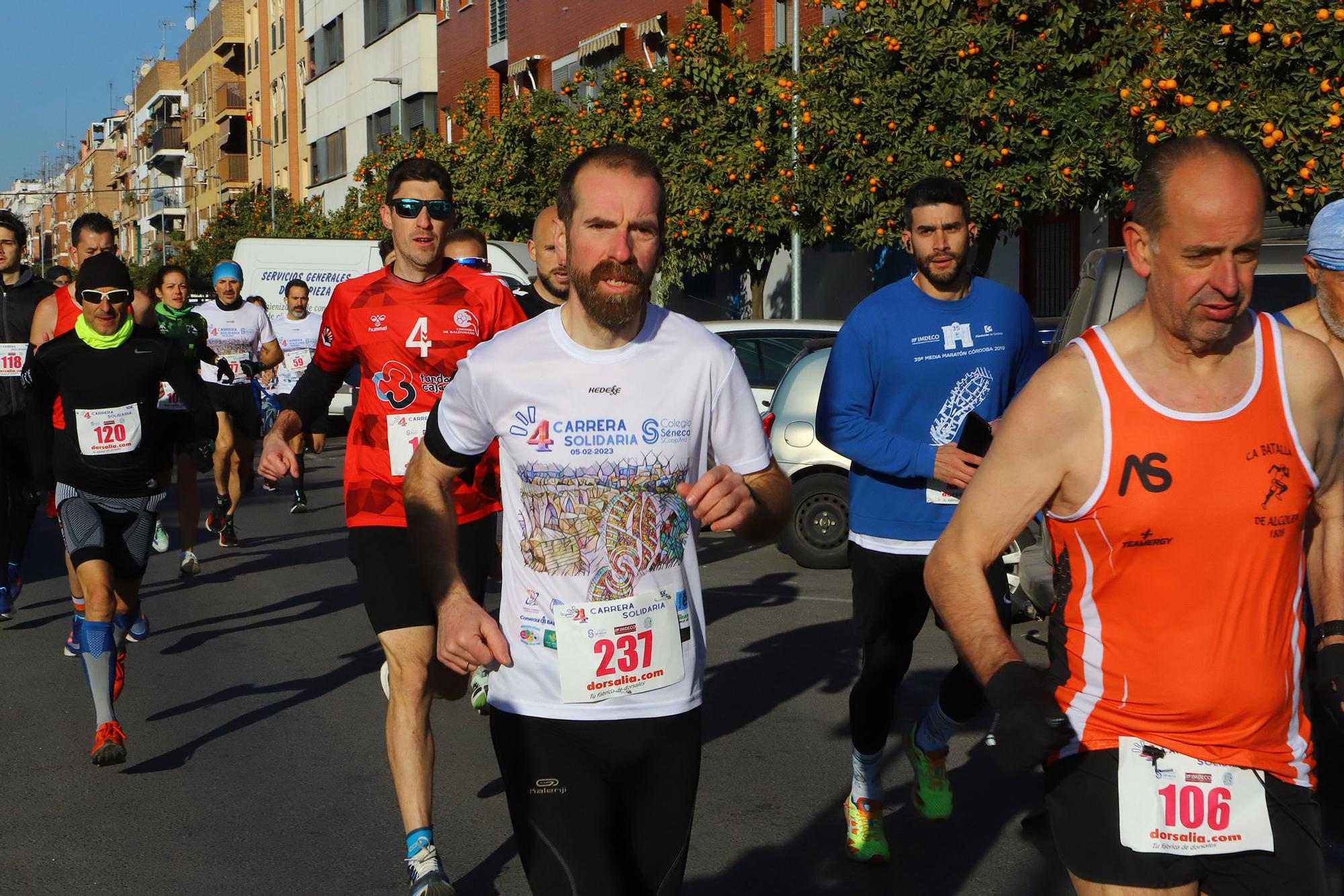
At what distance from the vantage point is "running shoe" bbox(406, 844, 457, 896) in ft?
15.3

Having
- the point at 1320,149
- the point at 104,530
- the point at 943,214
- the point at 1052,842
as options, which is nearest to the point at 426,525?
the point at 1052,842

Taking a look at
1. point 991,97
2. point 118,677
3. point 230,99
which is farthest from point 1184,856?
point 230,99

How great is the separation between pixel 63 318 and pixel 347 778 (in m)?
3.26

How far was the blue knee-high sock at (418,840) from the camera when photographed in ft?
15.6

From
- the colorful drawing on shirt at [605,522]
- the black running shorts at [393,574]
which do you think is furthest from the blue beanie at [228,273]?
the colorful drawing on shirt at [605,522]

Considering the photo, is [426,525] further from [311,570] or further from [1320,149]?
[1320,149]

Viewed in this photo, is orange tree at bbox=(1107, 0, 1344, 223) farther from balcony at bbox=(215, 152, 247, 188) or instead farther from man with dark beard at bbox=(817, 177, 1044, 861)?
balcony at bbox=(215, 152, 247, 188)

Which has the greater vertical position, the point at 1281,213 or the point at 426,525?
the point at 1281,213

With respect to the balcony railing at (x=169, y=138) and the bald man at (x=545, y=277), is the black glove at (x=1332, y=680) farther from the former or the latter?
the balcony railing at (x=169, y=138)

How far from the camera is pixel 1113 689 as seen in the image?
9.70ft

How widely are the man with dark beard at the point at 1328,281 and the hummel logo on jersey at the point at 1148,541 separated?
1584 mm

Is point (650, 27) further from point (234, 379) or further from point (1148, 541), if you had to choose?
point (1148, 541)

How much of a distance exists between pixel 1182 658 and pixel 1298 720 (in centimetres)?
30

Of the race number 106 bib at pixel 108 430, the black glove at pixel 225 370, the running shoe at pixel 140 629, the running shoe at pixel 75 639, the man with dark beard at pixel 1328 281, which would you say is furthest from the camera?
the black glove at pixel 225 370
